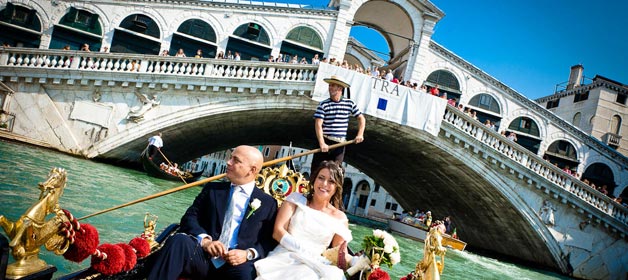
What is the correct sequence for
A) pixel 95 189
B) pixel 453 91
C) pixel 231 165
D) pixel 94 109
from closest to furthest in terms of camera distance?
pixel 231 165, pixel 95 189, pixel 94 109, pixel 453 91

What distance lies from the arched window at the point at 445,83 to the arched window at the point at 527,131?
2267 mm

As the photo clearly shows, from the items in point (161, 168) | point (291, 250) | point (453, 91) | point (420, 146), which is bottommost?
point (161, 168)

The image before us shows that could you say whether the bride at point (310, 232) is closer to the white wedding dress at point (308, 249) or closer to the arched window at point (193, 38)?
the white wedding dress at point (308, 249)

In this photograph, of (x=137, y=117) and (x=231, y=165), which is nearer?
(x=231, y=165)

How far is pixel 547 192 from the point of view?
1063cm

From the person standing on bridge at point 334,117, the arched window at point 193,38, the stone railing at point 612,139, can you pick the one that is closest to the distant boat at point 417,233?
the person standing on bridge at point 334,117

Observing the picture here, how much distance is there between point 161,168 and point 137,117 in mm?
1431

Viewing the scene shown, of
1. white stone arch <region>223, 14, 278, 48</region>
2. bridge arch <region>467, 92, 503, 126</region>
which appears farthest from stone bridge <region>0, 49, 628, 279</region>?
bridge arch <region>467, 92, 503, 126</region>

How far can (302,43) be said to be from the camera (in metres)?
12.7

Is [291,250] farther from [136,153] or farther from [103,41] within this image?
[103,41]

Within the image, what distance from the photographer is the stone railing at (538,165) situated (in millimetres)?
10578

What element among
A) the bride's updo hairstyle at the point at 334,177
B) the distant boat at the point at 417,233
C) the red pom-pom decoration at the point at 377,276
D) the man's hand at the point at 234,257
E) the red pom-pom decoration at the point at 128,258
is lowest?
the distant boat at the point at 417,233

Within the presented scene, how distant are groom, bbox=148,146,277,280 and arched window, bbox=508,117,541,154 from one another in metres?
13.7

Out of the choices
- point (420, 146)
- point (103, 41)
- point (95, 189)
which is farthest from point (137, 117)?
point (420, 146)
